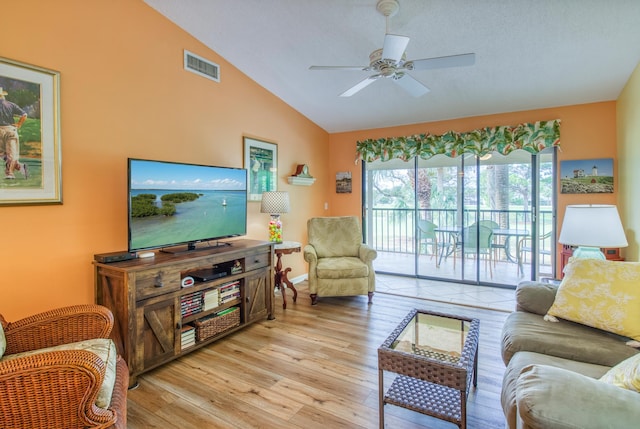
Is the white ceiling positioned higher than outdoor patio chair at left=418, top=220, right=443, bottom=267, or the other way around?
the white ceiling

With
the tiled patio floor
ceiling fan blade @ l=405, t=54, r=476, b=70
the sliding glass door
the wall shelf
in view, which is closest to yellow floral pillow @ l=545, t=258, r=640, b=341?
ceiling fan blade @ l=405, t=54, r=476, b=70

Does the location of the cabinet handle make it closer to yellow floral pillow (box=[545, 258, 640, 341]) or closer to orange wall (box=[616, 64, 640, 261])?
yellow floral pillow (box=[545, 258, 640, 341])

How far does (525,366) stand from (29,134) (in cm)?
313

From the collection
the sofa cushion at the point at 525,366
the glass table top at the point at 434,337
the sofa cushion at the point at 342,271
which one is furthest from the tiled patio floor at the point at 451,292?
the sofa cushion at the point at 525,366

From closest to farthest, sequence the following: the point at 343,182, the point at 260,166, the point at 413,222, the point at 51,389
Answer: the point at 51,389
the point at 260,166
the point at 413,222
the point at 343,182

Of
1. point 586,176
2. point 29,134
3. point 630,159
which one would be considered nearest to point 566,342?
point 630,159

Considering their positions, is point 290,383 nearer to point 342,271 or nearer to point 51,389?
point 51,389

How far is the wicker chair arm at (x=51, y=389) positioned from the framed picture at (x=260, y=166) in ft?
8.98

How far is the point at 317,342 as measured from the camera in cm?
289

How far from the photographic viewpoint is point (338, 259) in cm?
418

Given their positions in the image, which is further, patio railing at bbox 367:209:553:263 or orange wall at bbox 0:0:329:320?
patio railing at bbox 367:209:553:263

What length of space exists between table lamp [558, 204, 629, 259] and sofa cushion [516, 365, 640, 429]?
2031mm

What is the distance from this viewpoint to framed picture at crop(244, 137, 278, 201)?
12.9 ft

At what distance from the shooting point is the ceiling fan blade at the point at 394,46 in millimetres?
2055
